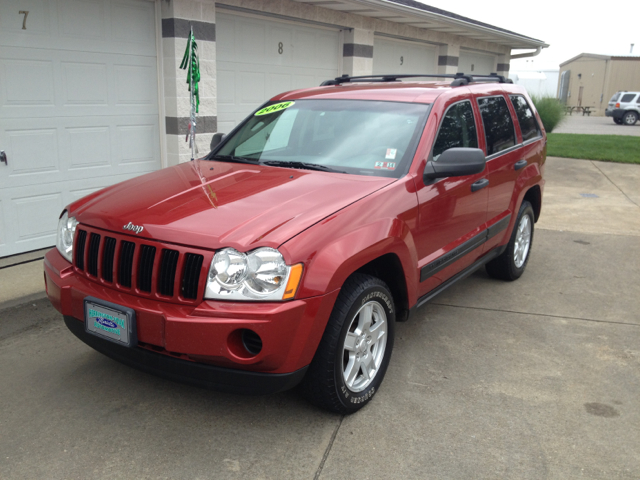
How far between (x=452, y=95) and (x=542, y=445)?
2.47 m

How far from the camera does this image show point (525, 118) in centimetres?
569

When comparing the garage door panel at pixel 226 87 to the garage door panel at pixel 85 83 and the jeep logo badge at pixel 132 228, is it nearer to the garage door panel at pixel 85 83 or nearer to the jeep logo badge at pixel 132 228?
the garage door panel at pixel 85 83

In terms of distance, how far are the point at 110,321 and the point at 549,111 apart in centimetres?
2198

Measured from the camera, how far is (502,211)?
16.8 ft

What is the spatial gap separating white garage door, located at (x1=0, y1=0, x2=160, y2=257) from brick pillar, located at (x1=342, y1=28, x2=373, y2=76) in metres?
4.04

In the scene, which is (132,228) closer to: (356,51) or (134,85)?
(134,85)

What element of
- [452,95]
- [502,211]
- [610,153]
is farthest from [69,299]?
[610,153]

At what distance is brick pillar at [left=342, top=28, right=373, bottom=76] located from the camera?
10.3 m

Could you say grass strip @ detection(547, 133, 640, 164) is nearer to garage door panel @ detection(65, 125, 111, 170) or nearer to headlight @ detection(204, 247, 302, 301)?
garage door panel @ detection(65, 125, 111, 170)

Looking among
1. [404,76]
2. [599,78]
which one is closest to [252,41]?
[404,76]

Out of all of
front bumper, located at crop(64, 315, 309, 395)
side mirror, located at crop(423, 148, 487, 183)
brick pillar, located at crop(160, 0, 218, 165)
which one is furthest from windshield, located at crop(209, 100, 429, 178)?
brick pillar, located at crop(160, 0, 218, 165)

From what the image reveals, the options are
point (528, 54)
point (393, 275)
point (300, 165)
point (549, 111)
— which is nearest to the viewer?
point (393, 275)

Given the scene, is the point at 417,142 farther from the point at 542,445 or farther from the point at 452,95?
the point at 542,445

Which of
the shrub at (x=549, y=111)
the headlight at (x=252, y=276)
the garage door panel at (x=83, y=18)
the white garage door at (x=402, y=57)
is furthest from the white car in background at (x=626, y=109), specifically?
the headlight at (x=252, y=276)
